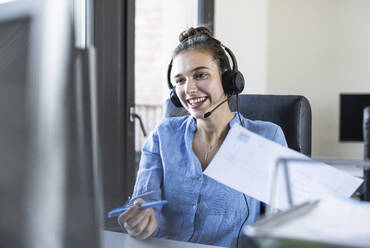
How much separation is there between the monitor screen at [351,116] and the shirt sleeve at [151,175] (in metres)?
2.62

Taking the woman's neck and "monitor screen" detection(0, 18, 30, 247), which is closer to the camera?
"monitor screen" detection(0, 18, 30, 247)

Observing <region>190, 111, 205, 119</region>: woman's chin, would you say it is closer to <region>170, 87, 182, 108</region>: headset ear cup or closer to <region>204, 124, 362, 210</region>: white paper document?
<region>170, 87, 182, 108</region>: headset ear cup

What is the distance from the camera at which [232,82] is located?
1101 millimetres

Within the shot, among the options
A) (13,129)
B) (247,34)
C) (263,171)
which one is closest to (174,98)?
(263,171)

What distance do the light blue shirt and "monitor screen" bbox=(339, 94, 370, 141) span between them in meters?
2.55

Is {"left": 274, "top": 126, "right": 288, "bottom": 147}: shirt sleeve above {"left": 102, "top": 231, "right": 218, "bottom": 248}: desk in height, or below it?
above

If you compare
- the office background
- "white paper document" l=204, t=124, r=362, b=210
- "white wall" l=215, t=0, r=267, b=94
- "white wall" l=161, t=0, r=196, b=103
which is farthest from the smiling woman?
the office background

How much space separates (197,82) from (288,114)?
0.86ft

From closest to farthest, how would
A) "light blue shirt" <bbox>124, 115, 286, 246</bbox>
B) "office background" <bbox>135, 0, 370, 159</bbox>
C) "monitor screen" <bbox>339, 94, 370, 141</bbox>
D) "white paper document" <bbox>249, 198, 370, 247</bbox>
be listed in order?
"white paper document" <bbox>249, 198, 370, 247</bbox>, "light blue shirt" <bbox>124, 115, 286, 246</bbox>, "monitor screen" <bbox>339, 94, 370, 141</bbox>, "office background" <bbox>135, 0, 370, 159</bbox>

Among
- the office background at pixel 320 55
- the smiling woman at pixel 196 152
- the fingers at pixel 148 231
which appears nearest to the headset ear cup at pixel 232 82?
the smiling woman at pixel 196 152

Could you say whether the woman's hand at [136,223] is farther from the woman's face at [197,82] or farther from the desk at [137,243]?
the woman's face at [197,82]

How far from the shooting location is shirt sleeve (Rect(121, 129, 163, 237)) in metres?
1.01

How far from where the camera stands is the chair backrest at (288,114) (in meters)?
1.13

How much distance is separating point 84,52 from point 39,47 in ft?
0.18
